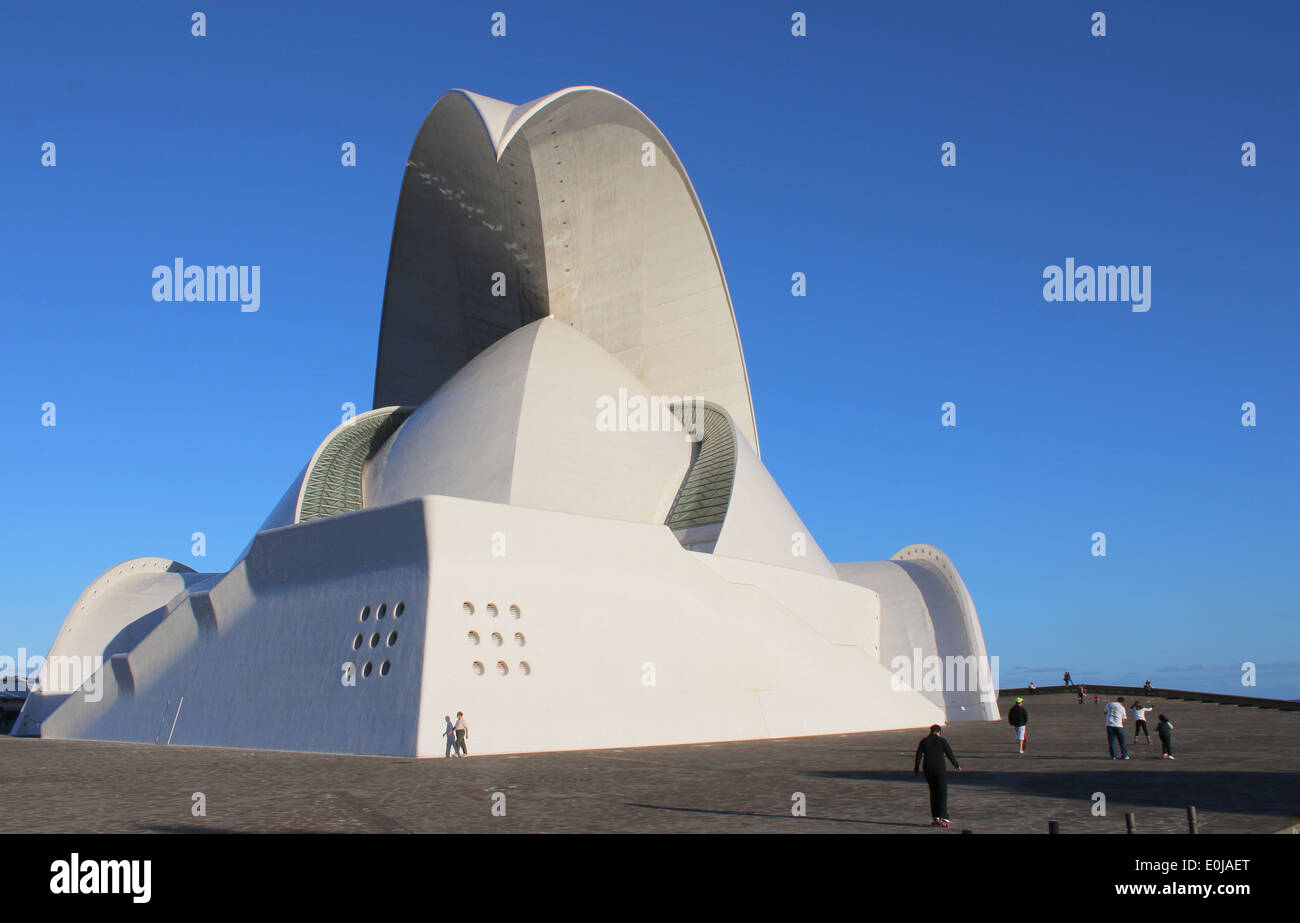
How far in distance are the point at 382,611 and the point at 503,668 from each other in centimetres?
201

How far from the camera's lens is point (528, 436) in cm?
2166

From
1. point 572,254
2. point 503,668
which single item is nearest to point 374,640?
Answer: point 503,668

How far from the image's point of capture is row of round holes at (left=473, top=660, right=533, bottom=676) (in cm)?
1456

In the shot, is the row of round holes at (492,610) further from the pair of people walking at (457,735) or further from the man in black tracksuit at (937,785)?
the man in black tracksuit at (937,785)

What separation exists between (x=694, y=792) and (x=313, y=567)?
387 inches

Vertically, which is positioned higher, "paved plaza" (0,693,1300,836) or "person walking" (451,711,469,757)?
"person walking" (451,711,469,757)

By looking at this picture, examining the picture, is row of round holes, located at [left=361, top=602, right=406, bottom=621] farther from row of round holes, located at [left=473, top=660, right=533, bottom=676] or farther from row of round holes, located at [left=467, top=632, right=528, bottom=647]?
row of round holes, located at [left=473, top=660, right=533, bottom=676]

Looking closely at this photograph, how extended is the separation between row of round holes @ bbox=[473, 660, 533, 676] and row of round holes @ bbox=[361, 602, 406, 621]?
1348mm

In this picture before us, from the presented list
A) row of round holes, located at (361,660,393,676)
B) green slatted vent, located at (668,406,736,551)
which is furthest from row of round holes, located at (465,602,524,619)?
green slatted vent, located at (668,406,736,551)

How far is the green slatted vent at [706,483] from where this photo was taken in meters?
21.4

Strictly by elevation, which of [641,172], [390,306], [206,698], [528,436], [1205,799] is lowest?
[1205,799]

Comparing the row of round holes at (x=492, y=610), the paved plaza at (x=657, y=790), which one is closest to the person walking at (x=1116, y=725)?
the paved plaza at (x=657, y=790)
